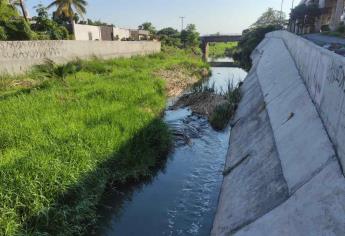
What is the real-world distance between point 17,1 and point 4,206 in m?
37.0

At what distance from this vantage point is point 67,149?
790cm

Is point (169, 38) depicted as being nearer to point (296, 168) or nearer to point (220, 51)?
point (220, 51)

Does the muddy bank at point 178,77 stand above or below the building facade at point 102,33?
below

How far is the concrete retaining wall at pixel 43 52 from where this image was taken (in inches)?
667

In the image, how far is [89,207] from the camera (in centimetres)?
719

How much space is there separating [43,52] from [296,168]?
59.4ft

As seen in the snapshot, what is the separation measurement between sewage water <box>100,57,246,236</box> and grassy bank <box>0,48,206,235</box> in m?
0.50

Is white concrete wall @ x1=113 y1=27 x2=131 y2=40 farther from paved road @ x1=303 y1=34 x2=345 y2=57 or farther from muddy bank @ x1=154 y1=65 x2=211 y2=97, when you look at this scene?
paved road @ x1=303 y1=34 x2=345 y2=57

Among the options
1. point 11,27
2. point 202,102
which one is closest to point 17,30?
point 11,27

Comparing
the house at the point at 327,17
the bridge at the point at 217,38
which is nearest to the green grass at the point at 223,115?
the house at the point at 327,17

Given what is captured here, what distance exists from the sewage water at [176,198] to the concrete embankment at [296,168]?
27.9 inches

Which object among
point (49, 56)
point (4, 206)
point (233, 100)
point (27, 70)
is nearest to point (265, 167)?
point (4, 206)

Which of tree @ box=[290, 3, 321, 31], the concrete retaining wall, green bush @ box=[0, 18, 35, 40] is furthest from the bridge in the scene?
green bush @ box=[0, 18, 35, 40]

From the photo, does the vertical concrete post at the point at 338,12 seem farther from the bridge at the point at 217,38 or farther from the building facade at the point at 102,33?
the building facade at the point at 102,33
